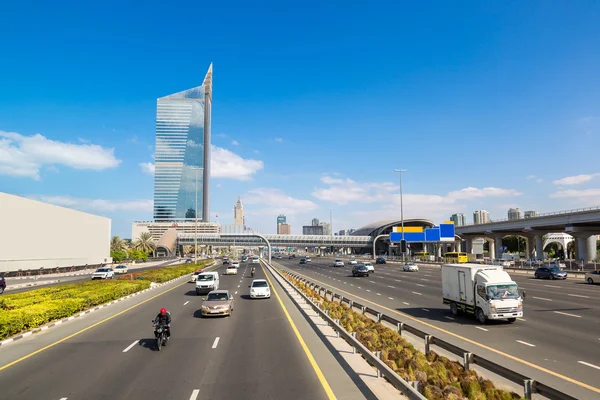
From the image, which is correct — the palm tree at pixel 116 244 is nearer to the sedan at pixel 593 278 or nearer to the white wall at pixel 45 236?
the white wall at pixel 45 236

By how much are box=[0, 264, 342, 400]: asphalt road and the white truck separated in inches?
378

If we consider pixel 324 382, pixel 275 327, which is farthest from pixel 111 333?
pixel 324 382

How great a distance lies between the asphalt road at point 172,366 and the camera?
9.81 meters

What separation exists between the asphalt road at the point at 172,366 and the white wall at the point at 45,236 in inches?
1912

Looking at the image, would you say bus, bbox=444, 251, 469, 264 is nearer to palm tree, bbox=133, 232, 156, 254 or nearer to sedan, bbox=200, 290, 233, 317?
sedan, bbox=200, 290, 233, 317

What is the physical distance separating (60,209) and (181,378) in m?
75.0

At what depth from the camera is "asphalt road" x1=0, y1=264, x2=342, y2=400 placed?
981 centimetres

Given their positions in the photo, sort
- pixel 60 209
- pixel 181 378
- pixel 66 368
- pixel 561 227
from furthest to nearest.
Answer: pixel 561 227, pixel 60 209, pixel 66 368, pixel 181 378

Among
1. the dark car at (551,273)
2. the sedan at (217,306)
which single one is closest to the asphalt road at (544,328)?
the sedan at (217,306)

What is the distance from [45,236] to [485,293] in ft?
233

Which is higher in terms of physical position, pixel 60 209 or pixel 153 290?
pixel 60 209

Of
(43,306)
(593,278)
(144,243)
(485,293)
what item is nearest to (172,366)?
(43,306)

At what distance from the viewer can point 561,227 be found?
83.7 meters

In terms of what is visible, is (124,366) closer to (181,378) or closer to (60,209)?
(181,378)
